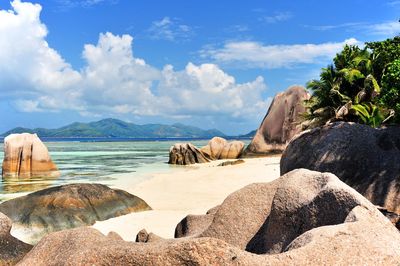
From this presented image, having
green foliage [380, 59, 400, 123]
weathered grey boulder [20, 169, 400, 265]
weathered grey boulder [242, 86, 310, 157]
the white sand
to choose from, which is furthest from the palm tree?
weathered grey boulder [20, 169, 400, 265]

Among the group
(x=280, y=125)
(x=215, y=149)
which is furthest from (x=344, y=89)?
(x=215, y=149)

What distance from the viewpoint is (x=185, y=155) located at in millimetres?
40781

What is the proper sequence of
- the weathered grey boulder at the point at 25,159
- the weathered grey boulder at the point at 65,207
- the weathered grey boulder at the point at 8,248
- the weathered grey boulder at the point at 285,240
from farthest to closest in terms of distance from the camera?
the weathered grey boulder at the point at 25,159 < the weathered grey boulder at the point at 65,207 < the weathered grey boulder at the point at 8,248 < the weathered grey boulder at the point at 285,240

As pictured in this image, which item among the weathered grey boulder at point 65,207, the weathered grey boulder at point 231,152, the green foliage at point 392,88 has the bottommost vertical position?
the weathered grey boulder at point 65,207

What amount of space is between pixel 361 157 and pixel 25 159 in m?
26.4

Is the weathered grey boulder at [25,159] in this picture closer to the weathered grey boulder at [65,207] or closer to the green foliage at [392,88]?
the weathered grey boulder at [65,207]

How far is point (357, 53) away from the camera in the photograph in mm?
28828

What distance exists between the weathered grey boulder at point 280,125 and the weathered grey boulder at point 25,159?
2187cm

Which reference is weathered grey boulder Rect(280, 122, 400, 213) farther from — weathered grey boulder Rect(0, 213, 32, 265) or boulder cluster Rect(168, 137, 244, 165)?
boulder cluster Rect(168, 137, 244, 165)

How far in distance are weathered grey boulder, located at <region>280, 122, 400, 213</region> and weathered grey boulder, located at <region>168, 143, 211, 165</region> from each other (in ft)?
91.2

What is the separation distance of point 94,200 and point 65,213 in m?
1.24

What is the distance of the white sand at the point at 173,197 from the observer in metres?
12.4

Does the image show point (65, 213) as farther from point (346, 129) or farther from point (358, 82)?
point (358, 82)

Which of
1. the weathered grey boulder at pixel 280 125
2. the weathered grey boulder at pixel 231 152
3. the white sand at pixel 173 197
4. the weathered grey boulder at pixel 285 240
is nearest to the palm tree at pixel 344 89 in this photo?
the white sand at pixel 173 197
